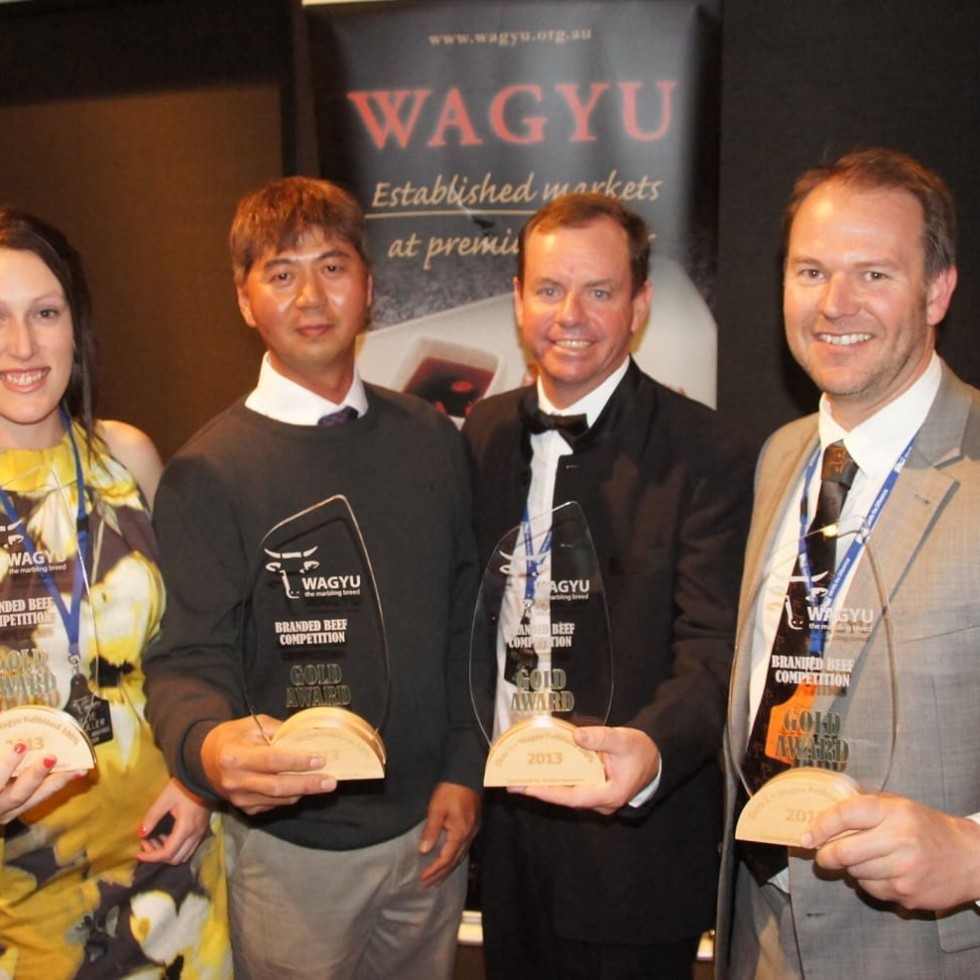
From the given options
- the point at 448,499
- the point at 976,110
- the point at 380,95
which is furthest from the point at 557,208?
the point at 976,110

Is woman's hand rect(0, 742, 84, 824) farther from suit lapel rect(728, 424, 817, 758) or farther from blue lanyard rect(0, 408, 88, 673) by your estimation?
suit lapel rect(728, 424, 817, 758)

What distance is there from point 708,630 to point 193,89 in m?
2.81

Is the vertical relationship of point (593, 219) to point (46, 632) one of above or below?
above

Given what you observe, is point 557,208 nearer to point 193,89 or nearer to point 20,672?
point 20,672

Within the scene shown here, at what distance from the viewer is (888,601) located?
1676 millimetres

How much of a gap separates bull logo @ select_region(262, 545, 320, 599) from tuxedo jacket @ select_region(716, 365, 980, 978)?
799 mm

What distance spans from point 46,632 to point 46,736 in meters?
0.20

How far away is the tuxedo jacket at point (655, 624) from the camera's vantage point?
80.7 inches

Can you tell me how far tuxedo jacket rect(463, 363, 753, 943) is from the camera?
205 centimetres

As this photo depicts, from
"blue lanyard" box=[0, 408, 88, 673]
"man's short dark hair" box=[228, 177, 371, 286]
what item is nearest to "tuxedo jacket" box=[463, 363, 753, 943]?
"man's short dark hair" box=[228, 177, 371, 286]

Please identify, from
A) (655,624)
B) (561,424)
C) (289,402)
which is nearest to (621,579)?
(655,624)

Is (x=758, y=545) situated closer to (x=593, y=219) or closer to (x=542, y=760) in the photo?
(x=542, y=760)

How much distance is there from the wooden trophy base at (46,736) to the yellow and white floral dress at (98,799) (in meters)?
0.12

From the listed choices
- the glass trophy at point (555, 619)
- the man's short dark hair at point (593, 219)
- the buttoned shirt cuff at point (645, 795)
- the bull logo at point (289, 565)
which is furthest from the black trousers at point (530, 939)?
the man's short dark hair at point (593, 219)
